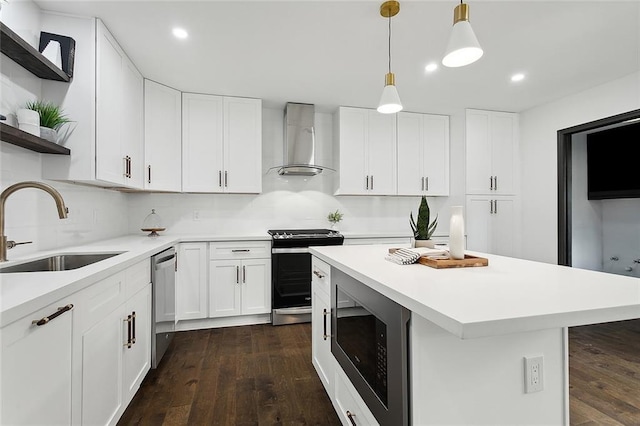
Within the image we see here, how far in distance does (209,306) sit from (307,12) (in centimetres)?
278

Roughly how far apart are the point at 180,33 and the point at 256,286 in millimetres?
2377

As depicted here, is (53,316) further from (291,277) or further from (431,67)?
(431,67)

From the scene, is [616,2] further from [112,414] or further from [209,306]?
[209,306]

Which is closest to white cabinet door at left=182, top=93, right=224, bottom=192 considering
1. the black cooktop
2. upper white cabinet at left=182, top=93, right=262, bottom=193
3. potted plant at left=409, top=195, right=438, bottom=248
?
upper white cabinet at left=182, top=93, right=262, bottom=193

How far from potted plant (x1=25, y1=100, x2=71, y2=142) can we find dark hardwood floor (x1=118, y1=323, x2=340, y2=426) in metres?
1.72

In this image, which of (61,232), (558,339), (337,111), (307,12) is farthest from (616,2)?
(61,232)

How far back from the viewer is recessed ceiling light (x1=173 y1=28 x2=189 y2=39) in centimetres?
226

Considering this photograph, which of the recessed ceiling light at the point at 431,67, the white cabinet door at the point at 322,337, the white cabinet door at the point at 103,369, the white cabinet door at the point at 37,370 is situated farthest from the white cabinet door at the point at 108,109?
the recessed ceiling light at the point at 431,67

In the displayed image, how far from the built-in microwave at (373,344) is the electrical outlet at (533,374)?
0.44 m

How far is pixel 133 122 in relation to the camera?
2.77 m

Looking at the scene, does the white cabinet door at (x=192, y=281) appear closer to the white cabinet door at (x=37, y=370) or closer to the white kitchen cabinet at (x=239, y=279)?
the white kitchen cabinet at (x=239, y=279)

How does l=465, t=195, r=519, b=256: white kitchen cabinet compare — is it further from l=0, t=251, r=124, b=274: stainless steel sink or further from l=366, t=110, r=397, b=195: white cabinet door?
l=0, t=251, r=124, b=274: stainless steel sink

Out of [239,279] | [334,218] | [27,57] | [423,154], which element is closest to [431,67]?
[423,154]

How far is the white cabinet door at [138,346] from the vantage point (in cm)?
180
